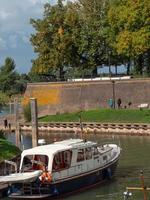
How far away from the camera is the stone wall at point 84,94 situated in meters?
77.2

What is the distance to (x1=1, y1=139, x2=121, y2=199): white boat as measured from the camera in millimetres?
34688

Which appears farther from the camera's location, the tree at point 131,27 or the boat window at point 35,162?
the tree at point 131,27

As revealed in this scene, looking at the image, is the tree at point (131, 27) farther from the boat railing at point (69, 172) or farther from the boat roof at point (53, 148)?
the boat railing at point (69, 172)

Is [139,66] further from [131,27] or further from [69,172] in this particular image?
[69,172]

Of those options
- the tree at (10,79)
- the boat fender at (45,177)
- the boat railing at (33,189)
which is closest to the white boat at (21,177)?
the boat fender at (45,177)

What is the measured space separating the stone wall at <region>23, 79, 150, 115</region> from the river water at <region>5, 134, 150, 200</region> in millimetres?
12511

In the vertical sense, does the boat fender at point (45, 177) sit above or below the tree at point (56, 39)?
below

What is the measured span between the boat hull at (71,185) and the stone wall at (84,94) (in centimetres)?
3669

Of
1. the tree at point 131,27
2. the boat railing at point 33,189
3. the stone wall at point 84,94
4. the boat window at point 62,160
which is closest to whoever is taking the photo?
the boat railing at point 33,189

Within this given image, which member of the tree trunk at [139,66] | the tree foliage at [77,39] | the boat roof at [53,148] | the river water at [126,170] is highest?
the tree foliage at [77,39]

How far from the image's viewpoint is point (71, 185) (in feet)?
120

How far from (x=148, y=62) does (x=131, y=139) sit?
24.6 meters

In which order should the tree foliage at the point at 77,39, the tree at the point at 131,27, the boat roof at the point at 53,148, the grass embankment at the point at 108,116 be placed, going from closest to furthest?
1. the boat roof at the point at 53,148
2. the grass embankment at the point at 108,116
3. the tree at the point at 131,27
4. the tree foliage at the point at 77,39

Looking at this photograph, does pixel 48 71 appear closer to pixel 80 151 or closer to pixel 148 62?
pixel 148 62
